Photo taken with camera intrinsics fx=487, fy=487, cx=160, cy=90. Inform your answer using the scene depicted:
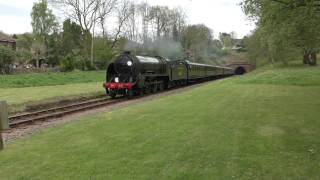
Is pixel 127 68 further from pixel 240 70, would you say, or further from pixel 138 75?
pixel 240 70

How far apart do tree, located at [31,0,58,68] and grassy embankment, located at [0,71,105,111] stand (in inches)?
2257

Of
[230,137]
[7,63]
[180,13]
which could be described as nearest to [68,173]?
[230,137]

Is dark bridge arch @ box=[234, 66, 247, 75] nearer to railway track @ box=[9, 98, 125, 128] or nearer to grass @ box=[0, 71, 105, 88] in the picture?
grass @ box=[0, 71, 105, 88]

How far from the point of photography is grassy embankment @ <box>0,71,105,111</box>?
87.6ft

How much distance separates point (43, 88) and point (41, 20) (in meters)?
80.2

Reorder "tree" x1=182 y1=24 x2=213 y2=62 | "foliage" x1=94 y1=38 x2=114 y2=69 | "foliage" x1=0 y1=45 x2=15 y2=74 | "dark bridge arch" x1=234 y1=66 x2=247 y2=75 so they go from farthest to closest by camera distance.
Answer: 1. "dark bridge arch" x1=234 y1=66 x2=247 y2=75
2. "tree" x1=182 y1=24 x2=213 y2=62
3. "foliage" x1=94 y1=38 x2=114 y2=69
4. "foliage" x1=0 y1=45 x2=15 y2=74

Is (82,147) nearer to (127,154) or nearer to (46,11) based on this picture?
(127,154)

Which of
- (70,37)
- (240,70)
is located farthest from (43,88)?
(240,70)

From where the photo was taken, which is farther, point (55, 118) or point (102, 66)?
point (102, 66)

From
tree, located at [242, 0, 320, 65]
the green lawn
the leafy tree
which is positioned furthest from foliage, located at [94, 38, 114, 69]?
the green lawn

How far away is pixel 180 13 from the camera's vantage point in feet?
335

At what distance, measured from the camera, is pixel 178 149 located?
10.5 metres

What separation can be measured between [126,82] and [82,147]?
1951cm

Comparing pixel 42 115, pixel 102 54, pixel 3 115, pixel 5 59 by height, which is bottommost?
pixel 42 115
